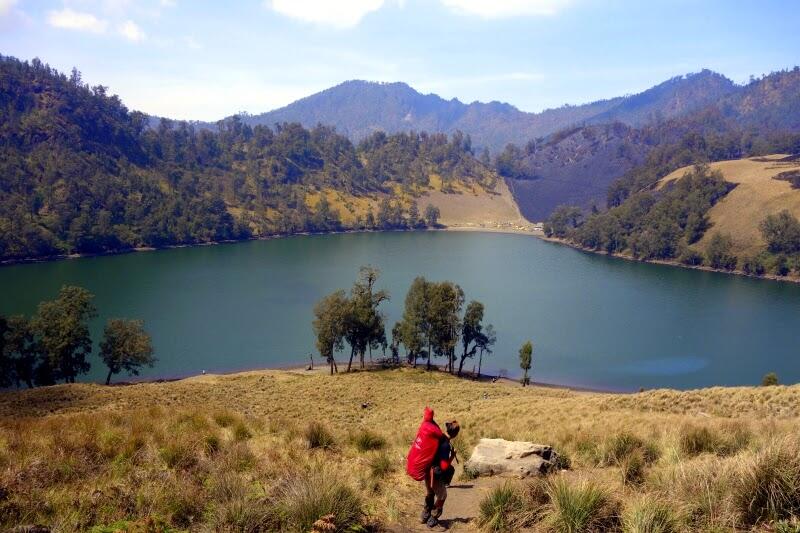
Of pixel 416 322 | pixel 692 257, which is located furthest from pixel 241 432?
pixel 692 257

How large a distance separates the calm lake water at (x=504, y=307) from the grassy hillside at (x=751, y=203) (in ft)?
82.1

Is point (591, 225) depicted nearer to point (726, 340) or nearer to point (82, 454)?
point (726, 340)

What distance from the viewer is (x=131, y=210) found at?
168 m

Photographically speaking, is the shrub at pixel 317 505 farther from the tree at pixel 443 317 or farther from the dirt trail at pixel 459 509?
the tree at pixel 443 317

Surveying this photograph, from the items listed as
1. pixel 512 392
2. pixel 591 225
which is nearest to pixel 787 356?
pixel 512 392

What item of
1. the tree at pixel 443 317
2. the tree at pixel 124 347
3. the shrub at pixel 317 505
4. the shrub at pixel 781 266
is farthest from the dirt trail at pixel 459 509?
the shrub at pixel 781 266

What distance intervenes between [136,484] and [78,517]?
4.70 ft

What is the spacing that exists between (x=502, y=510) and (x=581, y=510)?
1241 mm

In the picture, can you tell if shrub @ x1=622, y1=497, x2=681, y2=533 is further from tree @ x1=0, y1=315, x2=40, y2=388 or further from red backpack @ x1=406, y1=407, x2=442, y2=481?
tree @ x1=0, y1=315, x2=40, y2=388

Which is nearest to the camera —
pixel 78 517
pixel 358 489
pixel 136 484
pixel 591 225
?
pixel 78 517

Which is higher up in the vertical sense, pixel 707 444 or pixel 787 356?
pixel 707 444

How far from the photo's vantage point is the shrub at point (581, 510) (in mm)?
7730

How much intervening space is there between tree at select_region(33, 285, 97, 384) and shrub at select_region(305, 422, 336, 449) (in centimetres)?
4459

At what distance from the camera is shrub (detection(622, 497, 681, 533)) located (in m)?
7.26
